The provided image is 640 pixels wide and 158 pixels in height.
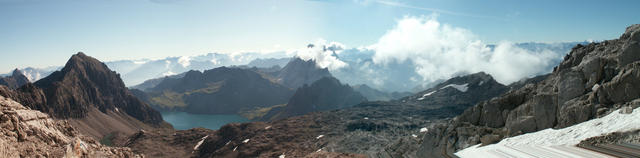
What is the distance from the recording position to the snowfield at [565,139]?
77.9 feet

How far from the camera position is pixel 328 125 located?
473 ft

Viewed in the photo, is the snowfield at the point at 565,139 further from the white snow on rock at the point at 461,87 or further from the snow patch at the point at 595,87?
the white snow on rock at the point at 461,87

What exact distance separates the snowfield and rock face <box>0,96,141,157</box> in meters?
38.2

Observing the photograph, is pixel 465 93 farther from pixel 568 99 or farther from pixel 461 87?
pixel 568 99

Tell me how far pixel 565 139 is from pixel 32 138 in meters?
45.2

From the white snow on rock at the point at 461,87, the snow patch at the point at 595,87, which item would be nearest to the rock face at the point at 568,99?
the snow patch at the point at 595,87

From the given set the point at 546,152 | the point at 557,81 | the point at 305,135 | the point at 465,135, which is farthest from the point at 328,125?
the point at 546,152

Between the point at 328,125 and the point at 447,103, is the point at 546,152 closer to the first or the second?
the point at 328,125

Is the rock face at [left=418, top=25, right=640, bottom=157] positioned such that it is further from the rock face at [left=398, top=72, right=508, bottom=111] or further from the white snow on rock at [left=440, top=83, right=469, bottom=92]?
the white snow on rock at [left=440, top=83, right=469, bottom=92]

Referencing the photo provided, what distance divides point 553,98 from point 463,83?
570 feet

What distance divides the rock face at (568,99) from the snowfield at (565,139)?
2.29 meters

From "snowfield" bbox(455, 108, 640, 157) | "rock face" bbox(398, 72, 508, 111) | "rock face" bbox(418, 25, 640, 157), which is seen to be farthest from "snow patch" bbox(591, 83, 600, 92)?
"rock face" bbox(398, 72, 508, 111)

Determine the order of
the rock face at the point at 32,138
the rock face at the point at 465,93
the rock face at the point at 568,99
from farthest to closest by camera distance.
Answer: the rock face at the point at 465,93
the rock face at the point at 568,99
the rock face at the point at 32,138

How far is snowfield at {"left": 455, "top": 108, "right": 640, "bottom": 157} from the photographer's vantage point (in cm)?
2373
